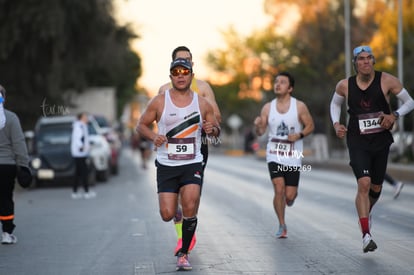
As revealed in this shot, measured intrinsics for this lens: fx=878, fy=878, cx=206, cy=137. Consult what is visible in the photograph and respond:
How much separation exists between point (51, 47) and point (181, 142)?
72.2ft

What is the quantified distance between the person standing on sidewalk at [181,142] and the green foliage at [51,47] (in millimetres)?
20073

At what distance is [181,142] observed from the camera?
8039 mm

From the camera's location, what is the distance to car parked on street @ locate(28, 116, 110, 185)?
71.3ft

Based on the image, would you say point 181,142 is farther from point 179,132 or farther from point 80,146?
point 80,146

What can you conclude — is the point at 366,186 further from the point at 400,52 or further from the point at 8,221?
the point at 400,52

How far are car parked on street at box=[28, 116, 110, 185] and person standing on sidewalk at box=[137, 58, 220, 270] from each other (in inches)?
550

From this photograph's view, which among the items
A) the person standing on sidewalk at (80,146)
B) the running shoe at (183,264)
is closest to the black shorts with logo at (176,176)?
the running shoe at (183,264)

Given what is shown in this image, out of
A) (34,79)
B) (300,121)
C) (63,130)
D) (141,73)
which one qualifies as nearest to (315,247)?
(300,121)

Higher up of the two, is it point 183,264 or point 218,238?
point 183,264

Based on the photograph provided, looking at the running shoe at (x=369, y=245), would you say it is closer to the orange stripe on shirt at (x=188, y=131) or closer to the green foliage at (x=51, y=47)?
the orange stripe on shirt at (x=188, y=131)

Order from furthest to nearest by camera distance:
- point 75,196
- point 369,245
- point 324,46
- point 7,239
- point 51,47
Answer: point 324,46 < point 51,47 < point 75,196 < point 7,239 < point 369,245

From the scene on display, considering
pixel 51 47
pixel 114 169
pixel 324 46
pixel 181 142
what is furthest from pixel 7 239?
pixel 324 46

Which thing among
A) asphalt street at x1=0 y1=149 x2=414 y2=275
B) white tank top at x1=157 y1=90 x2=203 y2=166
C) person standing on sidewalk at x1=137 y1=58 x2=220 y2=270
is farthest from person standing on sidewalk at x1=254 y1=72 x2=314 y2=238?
white tank top at x1=157 y1=90 x2=203 y2=166

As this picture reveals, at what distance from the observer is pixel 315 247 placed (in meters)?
9.45
